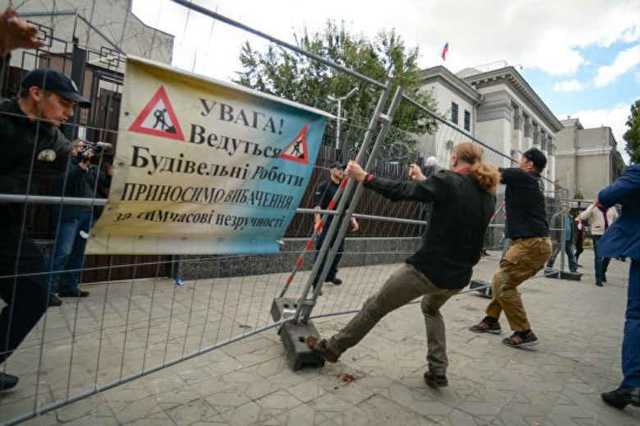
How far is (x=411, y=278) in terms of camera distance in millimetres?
2539

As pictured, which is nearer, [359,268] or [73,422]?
[73,422]

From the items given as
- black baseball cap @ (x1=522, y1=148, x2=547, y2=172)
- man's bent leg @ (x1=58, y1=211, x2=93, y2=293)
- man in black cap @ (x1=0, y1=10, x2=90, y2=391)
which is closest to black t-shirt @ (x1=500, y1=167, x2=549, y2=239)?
black baseball cap @ (x1=522, y1=148, x2=547, y2=172)

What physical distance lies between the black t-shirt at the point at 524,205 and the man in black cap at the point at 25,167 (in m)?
3.81

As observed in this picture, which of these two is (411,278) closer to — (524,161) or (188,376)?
(188,376)

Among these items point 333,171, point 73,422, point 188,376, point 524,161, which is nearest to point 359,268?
point 524,161

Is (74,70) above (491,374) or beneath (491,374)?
above

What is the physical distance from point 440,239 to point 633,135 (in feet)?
111

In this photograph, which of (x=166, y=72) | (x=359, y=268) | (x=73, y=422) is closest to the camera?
(x=166, y=72)

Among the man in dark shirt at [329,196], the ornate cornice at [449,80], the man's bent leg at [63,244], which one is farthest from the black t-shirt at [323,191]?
the ornate cornice at [449,80]

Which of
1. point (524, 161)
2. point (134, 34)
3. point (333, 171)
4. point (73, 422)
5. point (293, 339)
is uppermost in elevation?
point (134, 34)

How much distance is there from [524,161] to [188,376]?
3.95 meters

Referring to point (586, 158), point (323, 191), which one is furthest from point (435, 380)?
point (586, 158)

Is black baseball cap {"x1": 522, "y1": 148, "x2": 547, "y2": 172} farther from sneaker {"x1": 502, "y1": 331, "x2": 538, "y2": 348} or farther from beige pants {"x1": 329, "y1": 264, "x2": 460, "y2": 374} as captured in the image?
beige pants {"x1": 329, "y1": 264, "x2": 460, "y2": 374}

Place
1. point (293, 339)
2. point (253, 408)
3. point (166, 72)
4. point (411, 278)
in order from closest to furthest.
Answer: point (166, 72)
point (253, 408)
point (411, 278)
point (293, 339)
